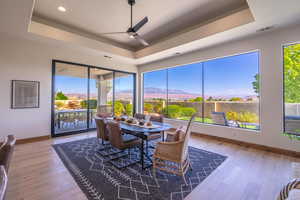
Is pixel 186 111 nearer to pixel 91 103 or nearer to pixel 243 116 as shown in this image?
pixel 243 116

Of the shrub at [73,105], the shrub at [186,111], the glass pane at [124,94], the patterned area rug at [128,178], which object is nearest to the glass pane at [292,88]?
the patterned area rug at [128,178]

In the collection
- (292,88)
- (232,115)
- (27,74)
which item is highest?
(27,74)

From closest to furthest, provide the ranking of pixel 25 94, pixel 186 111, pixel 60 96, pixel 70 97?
pixel 25 94 < pixel 60 96 < pixel 70 97 < pixel 186 111

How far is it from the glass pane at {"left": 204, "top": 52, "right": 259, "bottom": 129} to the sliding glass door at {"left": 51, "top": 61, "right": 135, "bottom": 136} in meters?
3.90

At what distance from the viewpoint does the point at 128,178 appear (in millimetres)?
2271

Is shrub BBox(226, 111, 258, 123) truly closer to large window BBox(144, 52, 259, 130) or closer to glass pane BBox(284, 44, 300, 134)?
large window BBox(144, 52, 259, 130)

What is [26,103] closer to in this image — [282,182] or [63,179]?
[63,179]

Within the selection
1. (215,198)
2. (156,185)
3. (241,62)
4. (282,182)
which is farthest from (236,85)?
(156,185)

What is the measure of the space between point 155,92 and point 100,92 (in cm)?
255

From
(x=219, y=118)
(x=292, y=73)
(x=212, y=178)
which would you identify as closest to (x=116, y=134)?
(x=212, y=178)

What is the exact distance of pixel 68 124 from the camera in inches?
198

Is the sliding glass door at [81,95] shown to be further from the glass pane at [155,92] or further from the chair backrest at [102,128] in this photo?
the chair backrest at [102,128]

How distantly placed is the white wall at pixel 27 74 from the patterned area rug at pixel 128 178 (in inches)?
67.7

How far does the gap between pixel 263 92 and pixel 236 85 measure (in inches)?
35.9
